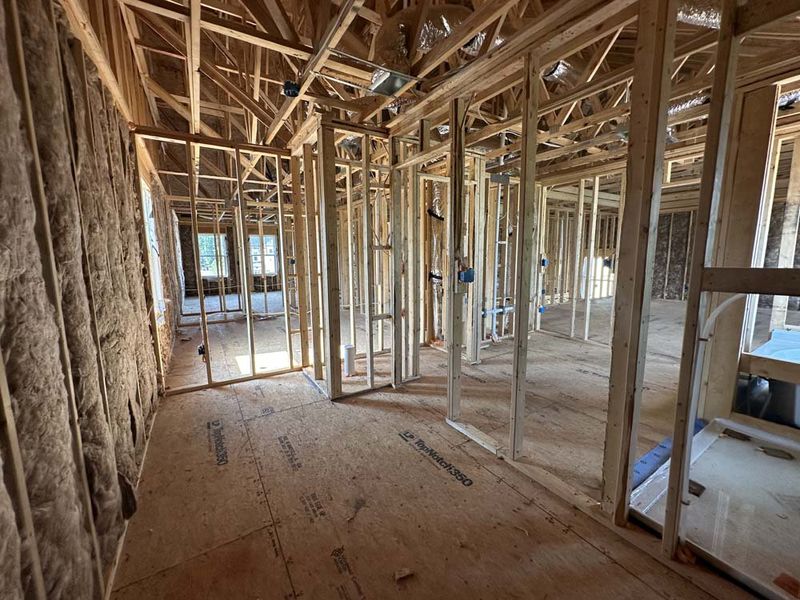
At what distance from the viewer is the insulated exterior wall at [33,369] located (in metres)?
1.00

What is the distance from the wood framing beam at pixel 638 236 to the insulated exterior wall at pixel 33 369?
2288 mm

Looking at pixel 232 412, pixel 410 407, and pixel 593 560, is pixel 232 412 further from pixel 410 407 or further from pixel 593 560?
pixel 593 560

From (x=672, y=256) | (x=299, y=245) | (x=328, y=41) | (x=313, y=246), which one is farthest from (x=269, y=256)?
(x=672, y=256)

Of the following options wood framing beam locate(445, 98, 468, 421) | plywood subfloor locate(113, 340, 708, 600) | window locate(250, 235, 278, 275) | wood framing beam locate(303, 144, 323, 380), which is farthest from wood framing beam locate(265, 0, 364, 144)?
window locate(250, 235, 278, 275)

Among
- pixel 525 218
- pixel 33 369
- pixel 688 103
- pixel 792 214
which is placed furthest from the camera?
pixel 688 103

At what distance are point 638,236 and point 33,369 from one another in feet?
7.74

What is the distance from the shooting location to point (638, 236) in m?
1.60

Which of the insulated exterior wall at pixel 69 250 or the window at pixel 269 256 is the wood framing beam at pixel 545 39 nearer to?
the insulated exterior wall at pixel 69 250

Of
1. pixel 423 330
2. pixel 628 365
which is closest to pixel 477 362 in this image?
pixel 423 330

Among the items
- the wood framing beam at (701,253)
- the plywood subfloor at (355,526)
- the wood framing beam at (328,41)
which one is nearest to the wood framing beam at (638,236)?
the wood framing beam at (701,253)

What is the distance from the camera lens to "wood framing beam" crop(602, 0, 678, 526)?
149 cm

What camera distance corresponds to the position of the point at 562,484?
6.81 ft

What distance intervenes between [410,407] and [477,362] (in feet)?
5.06

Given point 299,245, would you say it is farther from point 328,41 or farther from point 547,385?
point 547,385
